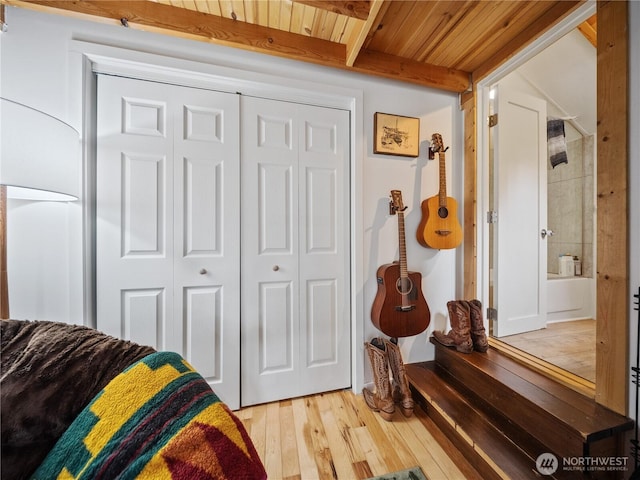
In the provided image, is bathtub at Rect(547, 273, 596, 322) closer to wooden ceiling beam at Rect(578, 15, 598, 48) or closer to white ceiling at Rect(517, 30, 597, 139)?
white ceiling at Rect(517, 30, 597, 139)

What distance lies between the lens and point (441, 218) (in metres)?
1.75

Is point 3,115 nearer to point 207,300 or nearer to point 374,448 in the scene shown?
point 207,300

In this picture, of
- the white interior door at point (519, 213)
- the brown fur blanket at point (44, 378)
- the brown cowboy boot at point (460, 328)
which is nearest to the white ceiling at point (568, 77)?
the white interior door at point (519, 213)

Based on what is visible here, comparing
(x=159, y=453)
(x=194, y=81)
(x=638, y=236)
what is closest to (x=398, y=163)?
(x=638, y=236)

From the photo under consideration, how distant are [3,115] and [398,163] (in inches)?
73.8

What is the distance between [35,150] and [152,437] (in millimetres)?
1037

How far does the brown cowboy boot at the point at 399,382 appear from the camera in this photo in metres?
1.47

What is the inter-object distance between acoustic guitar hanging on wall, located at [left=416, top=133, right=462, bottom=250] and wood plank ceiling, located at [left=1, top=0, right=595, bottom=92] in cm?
58

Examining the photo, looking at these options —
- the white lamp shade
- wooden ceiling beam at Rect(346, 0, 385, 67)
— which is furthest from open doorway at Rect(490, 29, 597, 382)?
the white lamp shade

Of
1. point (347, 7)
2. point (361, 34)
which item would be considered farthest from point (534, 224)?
point (347, 7)

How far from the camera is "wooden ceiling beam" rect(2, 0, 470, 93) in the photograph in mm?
1253

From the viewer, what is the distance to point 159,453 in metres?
0.46

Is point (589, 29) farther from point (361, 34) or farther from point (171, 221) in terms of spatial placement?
point (171, 221)

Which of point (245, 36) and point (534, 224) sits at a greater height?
point (245, 36)
